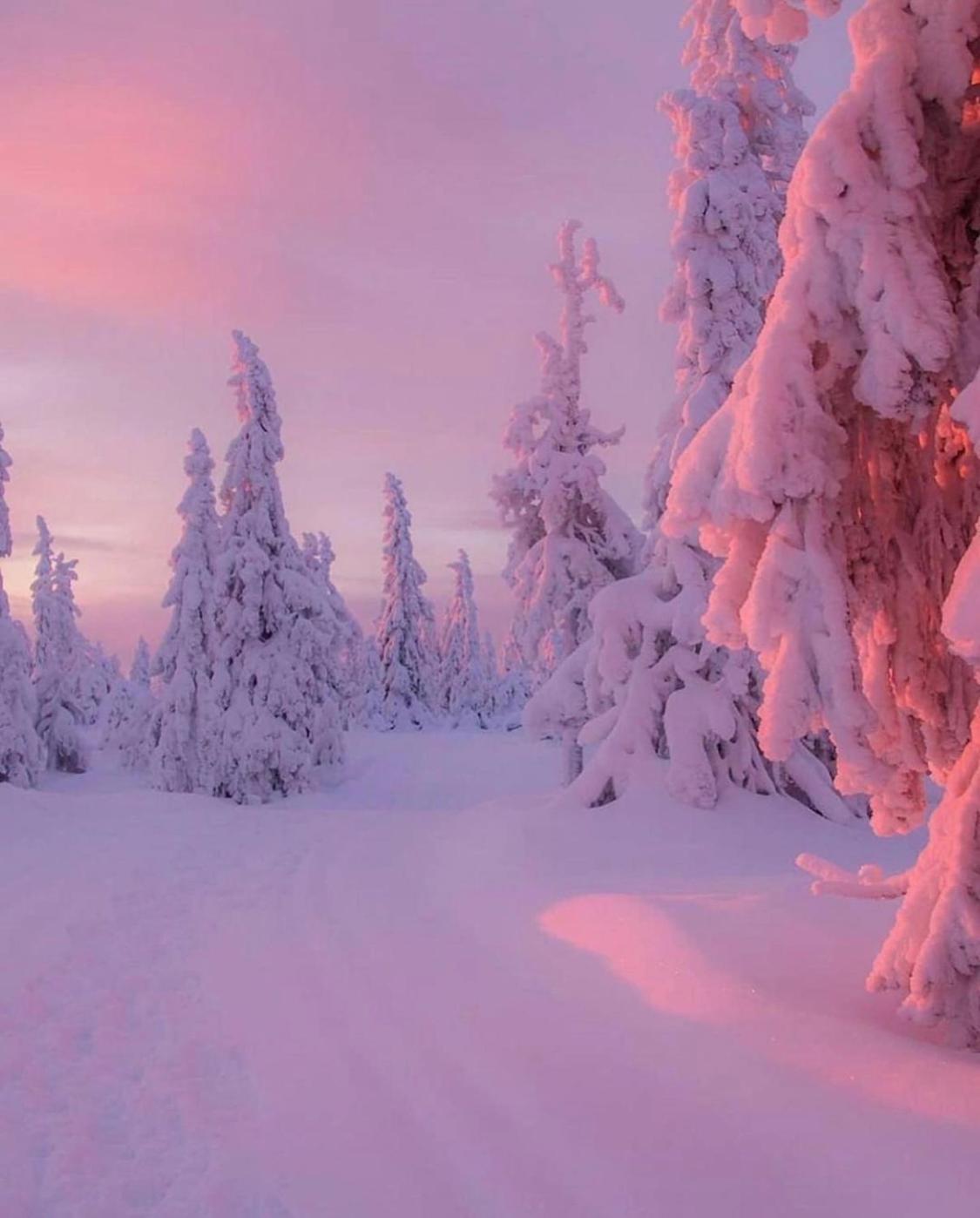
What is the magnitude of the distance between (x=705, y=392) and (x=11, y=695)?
83.3 ft

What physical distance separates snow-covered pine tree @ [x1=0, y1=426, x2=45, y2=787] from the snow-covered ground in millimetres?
22518

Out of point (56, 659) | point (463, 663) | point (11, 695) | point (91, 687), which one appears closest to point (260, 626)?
point (11, 695)

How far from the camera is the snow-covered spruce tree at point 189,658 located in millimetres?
30297

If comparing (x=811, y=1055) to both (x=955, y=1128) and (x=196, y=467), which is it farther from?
(x=196, y=467)

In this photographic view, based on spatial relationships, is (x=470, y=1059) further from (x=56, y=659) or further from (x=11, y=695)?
(x=56, y=659)

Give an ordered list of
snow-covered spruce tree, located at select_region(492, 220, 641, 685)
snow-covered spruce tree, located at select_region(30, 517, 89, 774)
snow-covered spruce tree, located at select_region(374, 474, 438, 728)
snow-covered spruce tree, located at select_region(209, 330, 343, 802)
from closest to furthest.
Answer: snow-covered spruce tree, located at select_region(492, 220, 641, 685), snow-covered spruce tree, located at select_region(209, 330, 343, 802), snow-covered spruce tree, located at select_region(30, 517, 89, 774), snow-covered spruce tree, located at select_region(374, 474, 438, 728)

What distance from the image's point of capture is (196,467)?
3088 cm

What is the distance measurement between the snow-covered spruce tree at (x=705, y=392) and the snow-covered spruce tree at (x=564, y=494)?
5.22 m

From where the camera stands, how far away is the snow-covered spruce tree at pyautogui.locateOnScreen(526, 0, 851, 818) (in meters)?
15.5

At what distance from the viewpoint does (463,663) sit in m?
65.5

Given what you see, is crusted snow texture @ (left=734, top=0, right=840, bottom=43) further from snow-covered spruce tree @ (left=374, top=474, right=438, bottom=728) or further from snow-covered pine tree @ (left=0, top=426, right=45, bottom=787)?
snow-covered spruce tree @ (left=374, top=474, right=438, bottom=728)

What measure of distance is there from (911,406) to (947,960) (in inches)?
107

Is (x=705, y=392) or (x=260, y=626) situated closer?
(x=705, y=392)

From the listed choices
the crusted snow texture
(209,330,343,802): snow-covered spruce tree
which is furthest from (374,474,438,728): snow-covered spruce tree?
the crusted snow texture
